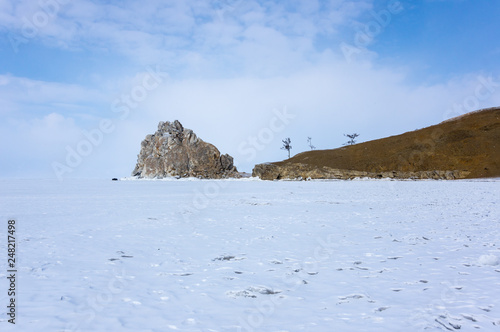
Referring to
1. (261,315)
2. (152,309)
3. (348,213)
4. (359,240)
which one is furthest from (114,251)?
(348,213)

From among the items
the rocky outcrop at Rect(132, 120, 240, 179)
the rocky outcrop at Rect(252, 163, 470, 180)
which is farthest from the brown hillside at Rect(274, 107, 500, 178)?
the rocky outcrop at Rect(132, 120, 240, 179)

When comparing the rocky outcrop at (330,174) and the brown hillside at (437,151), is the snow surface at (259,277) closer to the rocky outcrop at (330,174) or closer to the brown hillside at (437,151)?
the rocky outcrop at (330,174)

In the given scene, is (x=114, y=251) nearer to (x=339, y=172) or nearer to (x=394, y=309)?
(x=394, y=309)

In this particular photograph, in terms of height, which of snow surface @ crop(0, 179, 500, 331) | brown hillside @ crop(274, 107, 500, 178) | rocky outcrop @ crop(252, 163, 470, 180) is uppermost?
brown hillside @ crop(274, 107, 500, 178)

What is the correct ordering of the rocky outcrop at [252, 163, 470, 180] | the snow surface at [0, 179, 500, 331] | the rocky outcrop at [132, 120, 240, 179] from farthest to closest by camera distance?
the rocky outcrop at [132, 120, 240, 179] → the rocky outcrop at [252, 163, 470, 180] → the snow surface at [0, 179, 500, 331]

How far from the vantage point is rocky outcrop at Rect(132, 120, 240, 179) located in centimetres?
8606

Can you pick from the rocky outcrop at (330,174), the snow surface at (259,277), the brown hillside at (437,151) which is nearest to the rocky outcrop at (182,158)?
the rocky outcrop at (330,174)

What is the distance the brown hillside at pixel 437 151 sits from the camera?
204 ft

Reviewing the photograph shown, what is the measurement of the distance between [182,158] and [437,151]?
6112 centimetres

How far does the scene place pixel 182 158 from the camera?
88250mm

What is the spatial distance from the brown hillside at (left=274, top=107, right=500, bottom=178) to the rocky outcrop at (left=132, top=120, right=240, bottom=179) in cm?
2183

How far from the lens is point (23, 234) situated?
32.2 ft

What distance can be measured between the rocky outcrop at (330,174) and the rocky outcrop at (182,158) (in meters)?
20.1

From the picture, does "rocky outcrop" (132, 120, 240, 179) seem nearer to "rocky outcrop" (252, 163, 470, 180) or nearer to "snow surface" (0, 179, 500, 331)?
"rocky outcrop" (252, 163, 470, 180)
